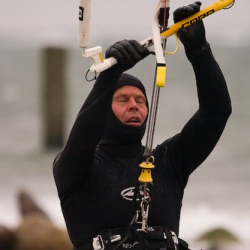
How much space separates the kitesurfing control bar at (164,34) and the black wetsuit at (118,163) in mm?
140

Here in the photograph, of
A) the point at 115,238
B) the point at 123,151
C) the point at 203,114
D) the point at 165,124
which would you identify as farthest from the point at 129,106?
the point at 165,124

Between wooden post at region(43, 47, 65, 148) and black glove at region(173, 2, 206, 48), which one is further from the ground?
black glove at region(173, 2, 206, 48)

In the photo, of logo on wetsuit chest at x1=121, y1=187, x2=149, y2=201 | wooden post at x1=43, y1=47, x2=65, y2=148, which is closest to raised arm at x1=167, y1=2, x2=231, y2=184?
logo on wetsuit chest at x1=121, y1=187, x2=149, y2=201

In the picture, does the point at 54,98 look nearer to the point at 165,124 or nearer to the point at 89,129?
the point at 165,124

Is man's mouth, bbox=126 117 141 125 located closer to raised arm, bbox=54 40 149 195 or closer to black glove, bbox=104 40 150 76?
raised arm, bbox=54 40 149 195

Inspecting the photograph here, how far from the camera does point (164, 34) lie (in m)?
3.49

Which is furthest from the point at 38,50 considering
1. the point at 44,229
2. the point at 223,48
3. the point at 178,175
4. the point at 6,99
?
the point at 178,175

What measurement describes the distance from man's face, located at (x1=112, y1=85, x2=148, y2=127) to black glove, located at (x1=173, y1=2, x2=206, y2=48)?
11.8 inches

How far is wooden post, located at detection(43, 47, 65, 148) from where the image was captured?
1020 centimetres

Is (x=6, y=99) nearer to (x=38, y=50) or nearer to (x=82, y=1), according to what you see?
(x=38, y=50)

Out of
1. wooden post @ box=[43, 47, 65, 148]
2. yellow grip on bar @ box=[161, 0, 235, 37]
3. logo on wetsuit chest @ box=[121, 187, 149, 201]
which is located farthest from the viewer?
wooden post @ box=[43, 47, 65, 148]

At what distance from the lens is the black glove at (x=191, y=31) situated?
3479 mm

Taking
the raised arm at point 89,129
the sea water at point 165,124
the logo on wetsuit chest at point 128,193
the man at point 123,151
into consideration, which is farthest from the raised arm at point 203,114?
the sea water at point 165,124

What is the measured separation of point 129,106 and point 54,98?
668 centimetres
